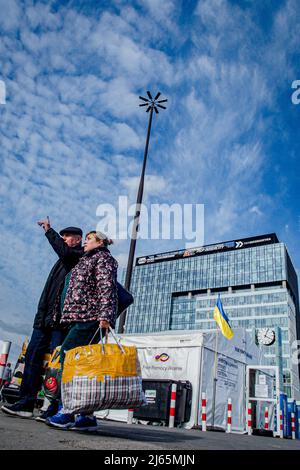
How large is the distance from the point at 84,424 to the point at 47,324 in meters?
1.21

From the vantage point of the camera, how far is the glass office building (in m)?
79.5

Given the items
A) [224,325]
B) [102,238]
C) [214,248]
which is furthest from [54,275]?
[214,248]

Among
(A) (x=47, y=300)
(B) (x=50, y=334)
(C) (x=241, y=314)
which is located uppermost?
(C) (x=241, y=314)

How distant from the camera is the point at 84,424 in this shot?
11.7 ft

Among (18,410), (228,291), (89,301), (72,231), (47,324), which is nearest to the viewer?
(89,301)

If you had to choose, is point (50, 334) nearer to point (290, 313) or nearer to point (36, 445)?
point (36, 445)

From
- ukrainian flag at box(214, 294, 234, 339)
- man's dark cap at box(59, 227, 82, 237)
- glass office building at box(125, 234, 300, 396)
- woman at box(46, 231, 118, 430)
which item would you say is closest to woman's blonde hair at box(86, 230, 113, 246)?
woman at box(46, 231, 118, 430)

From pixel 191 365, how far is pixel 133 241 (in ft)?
14.3

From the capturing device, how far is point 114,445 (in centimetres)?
245

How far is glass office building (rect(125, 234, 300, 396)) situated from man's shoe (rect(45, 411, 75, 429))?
7825 cm

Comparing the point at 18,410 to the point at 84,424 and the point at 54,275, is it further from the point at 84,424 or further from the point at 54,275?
the point at 54,275

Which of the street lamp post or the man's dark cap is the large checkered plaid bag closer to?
the man's dark cap

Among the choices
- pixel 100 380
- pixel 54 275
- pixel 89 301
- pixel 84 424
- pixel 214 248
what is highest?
pixel 214 248

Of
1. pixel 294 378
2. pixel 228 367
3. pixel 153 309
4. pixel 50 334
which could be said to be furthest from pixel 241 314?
pixel 50 334
